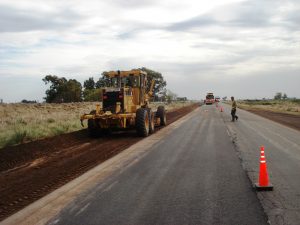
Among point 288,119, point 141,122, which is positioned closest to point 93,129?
point 141,122

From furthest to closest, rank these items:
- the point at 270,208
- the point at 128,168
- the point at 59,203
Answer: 1. the point at 128,168
2. the point at 59,203
3. the point at 270,208

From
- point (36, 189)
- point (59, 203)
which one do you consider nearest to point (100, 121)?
point (36, 189)

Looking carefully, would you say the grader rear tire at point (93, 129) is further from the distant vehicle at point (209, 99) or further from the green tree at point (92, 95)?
the distant vehicle at point (209, 99)

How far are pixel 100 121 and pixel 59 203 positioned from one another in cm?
1240

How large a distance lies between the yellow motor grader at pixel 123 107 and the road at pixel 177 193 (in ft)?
19.0

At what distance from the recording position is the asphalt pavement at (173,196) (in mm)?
7035

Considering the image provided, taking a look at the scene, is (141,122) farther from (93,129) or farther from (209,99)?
(209,99)

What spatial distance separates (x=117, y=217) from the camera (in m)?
7.13

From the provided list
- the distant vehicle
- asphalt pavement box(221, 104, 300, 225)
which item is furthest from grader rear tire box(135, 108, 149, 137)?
Result: the distant vehicle

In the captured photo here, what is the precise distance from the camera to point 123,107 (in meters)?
20.8

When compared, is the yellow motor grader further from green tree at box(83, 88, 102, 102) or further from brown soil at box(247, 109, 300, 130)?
green tree at box(83, 88, 102, 102)

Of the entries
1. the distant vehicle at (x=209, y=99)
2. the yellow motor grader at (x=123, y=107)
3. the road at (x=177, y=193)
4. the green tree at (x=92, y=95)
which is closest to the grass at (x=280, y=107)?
the distant vehicle at (x=209, y=99)

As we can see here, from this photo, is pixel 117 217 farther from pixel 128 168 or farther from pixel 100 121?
pixel 100 121

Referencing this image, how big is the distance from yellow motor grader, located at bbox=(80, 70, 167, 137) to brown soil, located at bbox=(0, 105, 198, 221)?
1.99 ft
